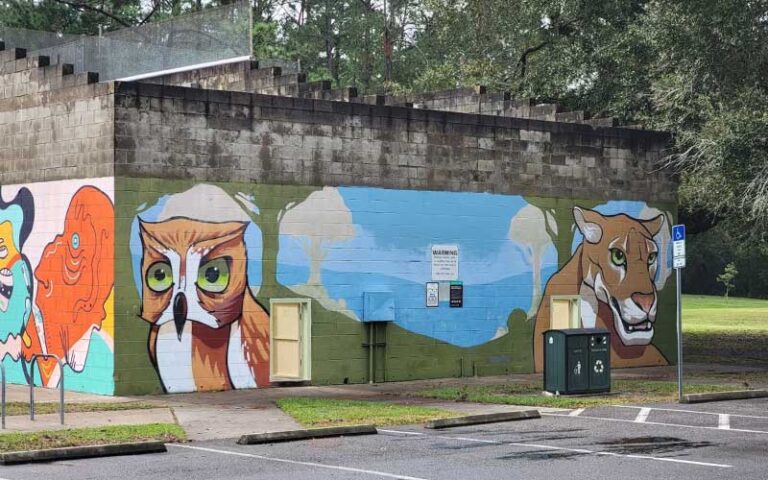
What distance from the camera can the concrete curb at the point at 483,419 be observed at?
56.2 feet

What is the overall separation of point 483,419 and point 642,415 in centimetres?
252

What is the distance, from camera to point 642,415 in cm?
1862

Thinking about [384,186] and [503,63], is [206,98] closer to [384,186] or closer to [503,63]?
[384,186]

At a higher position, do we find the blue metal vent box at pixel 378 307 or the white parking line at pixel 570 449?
the blue metal vent box at pixel 378 307

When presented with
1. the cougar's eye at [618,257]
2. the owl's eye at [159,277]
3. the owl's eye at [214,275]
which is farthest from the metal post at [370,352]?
the cougar's eye at [618,257]

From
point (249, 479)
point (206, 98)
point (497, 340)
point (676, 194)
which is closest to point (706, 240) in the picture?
point (676, 194)

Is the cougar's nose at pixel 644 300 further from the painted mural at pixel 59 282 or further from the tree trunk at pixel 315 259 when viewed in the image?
the painted mural at pixel 59 282

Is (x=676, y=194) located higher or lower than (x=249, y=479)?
higher

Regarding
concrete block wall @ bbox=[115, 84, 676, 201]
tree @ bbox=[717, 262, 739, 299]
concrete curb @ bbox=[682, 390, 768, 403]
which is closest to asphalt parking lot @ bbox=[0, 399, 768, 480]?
concrete curb @ bbox=[682, 390, 768, 403]

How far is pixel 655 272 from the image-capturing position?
1134 inches

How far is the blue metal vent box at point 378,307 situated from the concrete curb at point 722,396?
19.5ft

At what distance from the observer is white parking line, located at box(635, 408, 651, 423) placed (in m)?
18.0

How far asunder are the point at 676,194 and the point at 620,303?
318cm

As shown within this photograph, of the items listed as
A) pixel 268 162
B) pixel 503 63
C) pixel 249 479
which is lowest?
pixel 249 479
